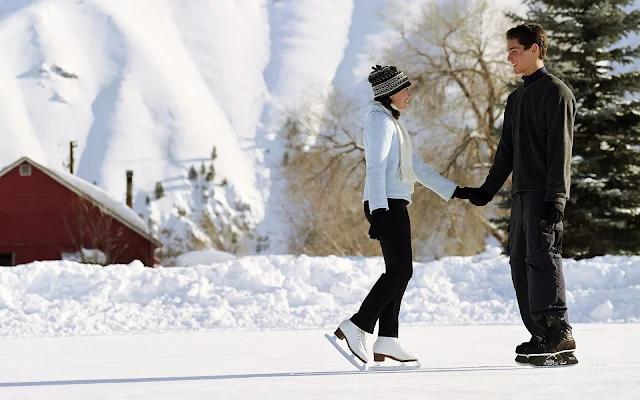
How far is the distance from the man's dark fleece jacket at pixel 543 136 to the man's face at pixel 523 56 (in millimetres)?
52

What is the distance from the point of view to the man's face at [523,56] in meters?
6.47

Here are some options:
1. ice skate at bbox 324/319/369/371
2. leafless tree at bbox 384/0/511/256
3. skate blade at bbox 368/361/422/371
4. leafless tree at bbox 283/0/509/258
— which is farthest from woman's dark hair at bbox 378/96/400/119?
leafless tree at bbox 384/0/511/256

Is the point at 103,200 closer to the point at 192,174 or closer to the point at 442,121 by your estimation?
the point at 442,121

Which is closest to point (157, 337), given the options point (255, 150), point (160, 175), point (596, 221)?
point (596, 221)

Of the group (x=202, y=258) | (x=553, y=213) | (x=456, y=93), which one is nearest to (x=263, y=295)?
(x=553, y=213)

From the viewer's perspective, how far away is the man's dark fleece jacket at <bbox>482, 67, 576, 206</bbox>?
613cm

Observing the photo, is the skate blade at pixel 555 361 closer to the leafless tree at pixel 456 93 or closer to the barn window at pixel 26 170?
the leafless tree at pixel 456 93

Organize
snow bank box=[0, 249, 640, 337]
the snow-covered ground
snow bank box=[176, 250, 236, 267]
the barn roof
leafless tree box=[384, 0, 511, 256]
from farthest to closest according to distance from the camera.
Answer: snow bank box=[176, 250, 236, 267]
the barn roof
leafless tree box=[384, 0, 511, 256]
snow bank box=[0, 249, 640, 337]
the snow-covered ground

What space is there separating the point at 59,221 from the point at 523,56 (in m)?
39.6

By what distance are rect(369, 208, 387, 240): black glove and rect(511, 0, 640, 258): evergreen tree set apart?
15765 millimetres

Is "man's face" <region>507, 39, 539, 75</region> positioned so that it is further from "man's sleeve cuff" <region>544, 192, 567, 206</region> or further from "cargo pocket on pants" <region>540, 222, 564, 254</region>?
"cargo pocket on pants" <region>540, 222, 564, 254</region>

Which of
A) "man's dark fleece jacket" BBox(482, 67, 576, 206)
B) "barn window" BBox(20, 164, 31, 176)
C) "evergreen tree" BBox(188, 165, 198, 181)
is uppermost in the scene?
"evergreen tree" BBox(188, 165, 198, 181)

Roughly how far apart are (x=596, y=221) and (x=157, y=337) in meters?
13.9

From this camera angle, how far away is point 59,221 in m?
44.1
